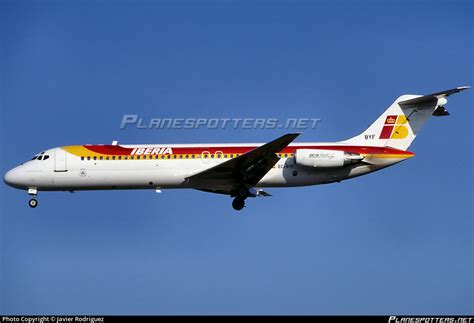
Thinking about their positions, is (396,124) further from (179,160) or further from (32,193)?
(32,193)

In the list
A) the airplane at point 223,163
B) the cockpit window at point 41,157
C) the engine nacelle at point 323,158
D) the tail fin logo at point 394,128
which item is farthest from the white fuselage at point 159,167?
the tail fin logo at point 394,128

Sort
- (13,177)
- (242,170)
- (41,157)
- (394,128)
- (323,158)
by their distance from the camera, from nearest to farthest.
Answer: (323,158)
(242,170)
(13,177)
(41,157)
(394,128)

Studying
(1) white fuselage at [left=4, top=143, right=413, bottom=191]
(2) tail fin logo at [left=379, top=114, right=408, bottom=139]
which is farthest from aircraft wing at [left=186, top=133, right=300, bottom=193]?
(2) tail fin logo at [left=379, top=114, right=408, bottom=139]

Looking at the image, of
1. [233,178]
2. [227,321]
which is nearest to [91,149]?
[233,178]

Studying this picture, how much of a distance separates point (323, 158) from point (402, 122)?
4974 millimetres

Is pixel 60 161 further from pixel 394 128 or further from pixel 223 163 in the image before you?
pixel 394 128

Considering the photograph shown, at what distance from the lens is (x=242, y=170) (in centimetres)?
3488

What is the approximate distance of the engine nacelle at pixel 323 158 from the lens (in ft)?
113

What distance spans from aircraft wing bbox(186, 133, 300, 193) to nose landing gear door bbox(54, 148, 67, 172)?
5.69 m

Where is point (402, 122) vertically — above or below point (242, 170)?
above

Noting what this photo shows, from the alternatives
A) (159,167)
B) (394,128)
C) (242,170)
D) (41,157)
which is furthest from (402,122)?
(41,157)

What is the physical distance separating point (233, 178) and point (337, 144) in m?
5.01

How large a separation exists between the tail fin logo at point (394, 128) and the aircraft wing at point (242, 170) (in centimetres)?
565

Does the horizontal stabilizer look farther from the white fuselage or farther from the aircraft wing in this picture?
the aircraft wing
